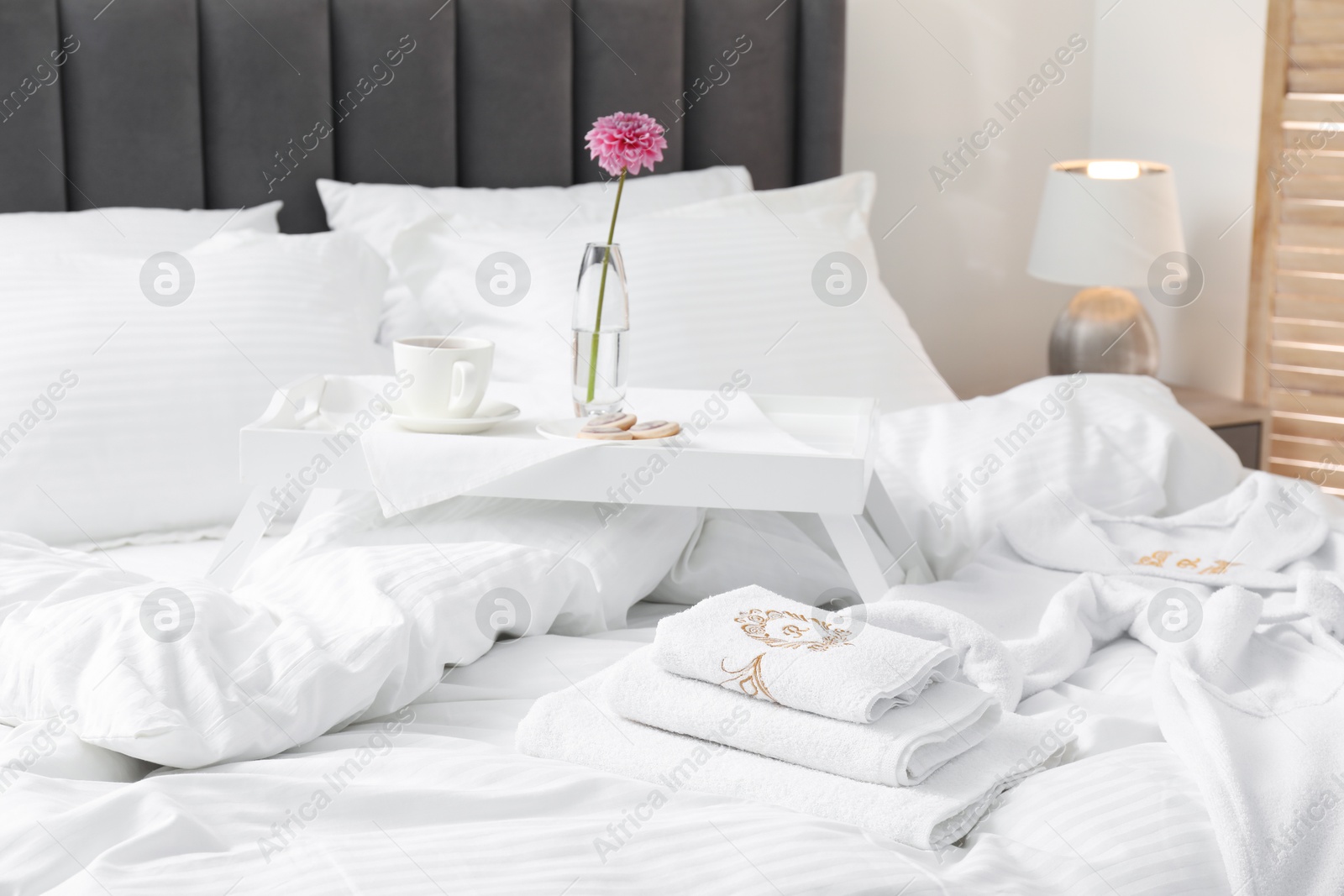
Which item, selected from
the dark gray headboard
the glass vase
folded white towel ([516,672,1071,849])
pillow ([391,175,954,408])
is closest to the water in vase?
the glass vase

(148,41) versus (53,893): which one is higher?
(148,41)

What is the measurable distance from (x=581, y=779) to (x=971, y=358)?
2.26m

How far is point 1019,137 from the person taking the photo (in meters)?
2.89

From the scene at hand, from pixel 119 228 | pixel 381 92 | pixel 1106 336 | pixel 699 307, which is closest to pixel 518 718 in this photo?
pixel 699 307

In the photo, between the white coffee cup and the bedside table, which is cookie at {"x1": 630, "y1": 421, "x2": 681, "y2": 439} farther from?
the bedside table

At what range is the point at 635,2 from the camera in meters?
2.30

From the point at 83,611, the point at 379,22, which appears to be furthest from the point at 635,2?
the point at 83,611

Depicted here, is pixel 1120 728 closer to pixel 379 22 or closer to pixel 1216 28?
pixel 379 22

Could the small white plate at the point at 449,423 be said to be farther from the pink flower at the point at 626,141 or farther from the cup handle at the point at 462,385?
the pink flower at the point at 626,141

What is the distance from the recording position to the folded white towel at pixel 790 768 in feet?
2.79

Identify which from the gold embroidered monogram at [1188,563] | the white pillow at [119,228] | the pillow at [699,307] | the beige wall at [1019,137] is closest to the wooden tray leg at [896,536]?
the gold embroidered monogram at [1188,563]

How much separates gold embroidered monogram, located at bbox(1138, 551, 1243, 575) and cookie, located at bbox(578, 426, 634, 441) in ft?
1.85

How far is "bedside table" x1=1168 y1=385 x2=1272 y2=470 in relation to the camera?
2.43 metres

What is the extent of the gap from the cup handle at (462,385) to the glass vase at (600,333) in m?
0.13
